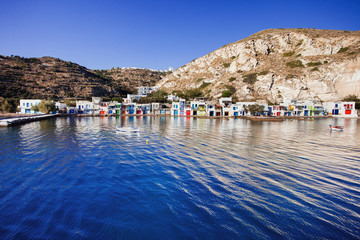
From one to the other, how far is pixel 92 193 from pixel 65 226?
2685mm

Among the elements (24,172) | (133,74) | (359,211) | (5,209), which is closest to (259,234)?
(359,211)

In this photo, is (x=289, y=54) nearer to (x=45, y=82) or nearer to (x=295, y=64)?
(x=295, y=64)

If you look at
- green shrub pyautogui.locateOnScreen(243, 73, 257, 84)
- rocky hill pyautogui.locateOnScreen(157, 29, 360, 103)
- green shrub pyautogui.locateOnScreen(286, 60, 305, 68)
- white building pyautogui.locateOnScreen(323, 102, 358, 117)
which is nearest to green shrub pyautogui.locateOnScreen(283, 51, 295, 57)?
rocky hill pyautogui.locateOnScreen(157, 29, 360, 103)

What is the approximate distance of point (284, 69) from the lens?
106188 mm

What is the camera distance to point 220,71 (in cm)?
13088

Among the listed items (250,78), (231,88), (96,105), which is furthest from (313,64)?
(96,105)

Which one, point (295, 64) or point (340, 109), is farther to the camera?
point (295, 64)

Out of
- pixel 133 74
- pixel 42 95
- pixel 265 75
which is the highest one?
pixel 133 74

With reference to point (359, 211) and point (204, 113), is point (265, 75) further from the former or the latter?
point (359, 211)

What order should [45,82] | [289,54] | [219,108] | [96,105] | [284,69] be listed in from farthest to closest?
1. [289,54]
2. [45,82]
3. [284,69]
4. [96,105]
5. [219,108]

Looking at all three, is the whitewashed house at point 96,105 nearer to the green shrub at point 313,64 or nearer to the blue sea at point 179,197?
the blue sea at point 179,197

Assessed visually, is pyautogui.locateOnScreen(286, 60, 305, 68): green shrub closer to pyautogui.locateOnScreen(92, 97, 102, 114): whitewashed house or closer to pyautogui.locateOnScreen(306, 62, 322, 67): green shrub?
pyautogui.locateOnScreen(306, 62, 322, 67): green shrub

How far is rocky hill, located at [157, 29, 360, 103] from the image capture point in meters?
93.8

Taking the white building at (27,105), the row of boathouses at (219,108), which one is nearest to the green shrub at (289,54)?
the row of boathouses at (219,108)
